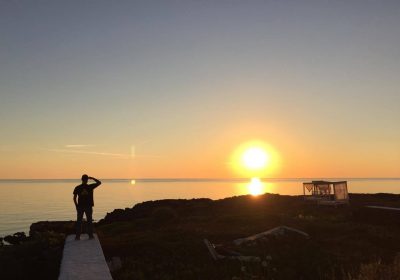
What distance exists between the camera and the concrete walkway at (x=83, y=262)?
12.0 metres

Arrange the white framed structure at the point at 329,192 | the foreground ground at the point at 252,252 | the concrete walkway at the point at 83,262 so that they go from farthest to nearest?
the white framed structure at the point at 329,192, the foreground ground at the point at 252,252, the concrete walkway at the point at 83,262

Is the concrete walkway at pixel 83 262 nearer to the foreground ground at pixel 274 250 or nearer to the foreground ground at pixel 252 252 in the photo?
the foreground ground at pixel 252 252

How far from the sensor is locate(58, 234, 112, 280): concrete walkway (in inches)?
472

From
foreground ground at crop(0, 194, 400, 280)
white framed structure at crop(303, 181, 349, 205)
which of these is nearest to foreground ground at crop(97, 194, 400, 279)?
foreground ground at crop(0, 194, 400, 280)

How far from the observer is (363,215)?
104ft

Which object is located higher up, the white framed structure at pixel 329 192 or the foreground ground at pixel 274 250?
the white framed structure at pixel 329 192

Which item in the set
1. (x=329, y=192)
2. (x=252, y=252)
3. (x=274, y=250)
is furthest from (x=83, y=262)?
(x=329, y=192)

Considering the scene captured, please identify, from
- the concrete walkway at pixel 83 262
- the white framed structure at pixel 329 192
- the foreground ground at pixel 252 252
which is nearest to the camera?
the concrete walkway at pixel 83 262

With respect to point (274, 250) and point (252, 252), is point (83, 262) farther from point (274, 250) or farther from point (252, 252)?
point (274, 250)

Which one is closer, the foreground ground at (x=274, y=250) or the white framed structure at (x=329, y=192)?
the foreground ground at (x=274, y=250)

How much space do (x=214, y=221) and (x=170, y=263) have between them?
1625 cm

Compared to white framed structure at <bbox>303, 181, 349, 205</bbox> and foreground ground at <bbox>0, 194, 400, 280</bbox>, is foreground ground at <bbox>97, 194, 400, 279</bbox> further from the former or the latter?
white framed structure at <bbox>303, 181, 349, 205</bbox>

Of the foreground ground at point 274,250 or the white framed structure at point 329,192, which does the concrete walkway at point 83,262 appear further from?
the white framed structure at point 329,192

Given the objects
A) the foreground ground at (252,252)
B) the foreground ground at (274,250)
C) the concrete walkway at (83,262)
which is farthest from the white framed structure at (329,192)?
the concrete walkway at (83,262)
